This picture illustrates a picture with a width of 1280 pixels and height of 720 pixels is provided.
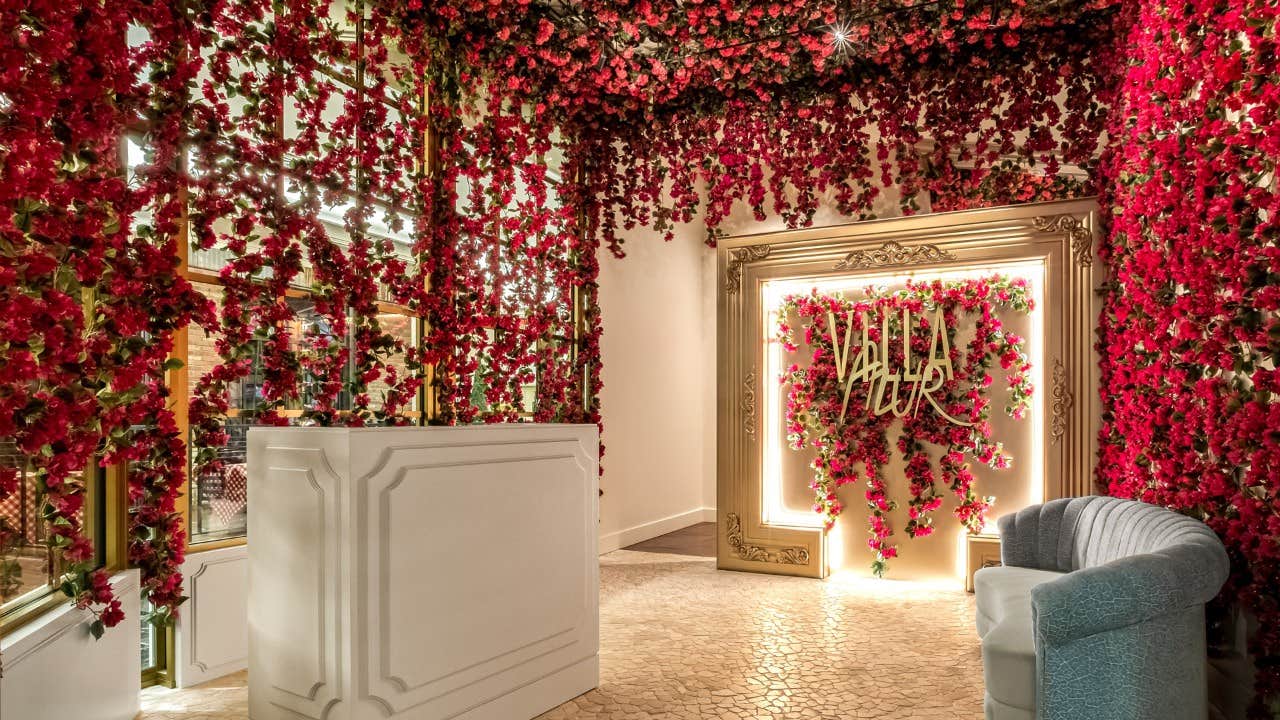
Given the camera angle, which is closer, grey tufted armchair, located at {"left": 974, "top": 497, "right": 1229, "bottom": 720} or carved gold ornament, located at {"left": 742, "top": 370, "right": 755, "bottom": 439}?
grey tufted armchair, located at {"left": 974, "top": 497, "right": 1229, "bottom": 720}

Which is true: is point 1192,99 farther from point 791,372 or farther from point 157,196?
point 157,196

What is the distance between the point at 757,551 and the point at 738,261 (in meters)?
2.07

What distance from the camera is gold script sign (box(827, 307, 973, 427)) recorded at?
4727 millimetres

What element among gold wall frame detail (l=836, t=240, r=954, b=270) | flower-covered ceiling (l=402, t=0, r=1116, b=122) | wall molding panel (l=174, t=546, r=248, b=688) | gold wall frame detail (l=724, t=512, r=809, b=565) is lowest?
gold wall frame detail (l=724, t=512, r=809, b=565)

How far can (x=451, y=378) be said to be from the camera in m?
4.21

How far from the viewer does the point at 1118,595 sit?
80.3 inches

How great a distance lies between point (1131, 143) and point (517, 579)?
134 inches

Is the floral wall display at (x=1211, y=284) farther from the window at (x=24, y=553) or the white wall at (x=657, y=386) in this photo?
the window at (x=24, y=553)

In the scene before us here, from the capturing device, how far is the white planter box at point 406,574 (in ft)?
7.33

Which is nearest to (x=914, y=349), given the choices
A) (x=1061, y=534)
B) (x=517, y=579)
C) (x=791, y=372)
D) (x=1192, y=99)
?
(x=791, y=372)

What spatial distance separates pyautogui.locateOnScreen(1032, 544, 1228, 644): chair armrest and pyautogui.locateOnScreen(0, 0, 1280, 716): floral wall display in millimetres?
396

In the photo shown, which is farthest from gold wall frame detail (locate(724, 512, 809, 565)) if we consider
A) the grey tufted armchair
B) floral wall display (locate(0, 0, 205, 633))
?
floral wall display (locate(0, 0, 205, 633))

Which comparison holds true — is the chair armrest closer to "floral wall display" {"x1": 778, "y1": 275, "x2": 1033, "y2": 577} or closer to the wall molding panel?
"floral wall display" {"x1": 778, "y1": 275, "x2": 1033, "y2": 577}

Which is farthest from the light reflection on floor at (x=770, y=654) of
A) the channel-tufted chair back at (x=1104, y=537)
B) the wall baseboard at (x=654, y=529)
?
the wall baseboard at (x=654, y=529)
